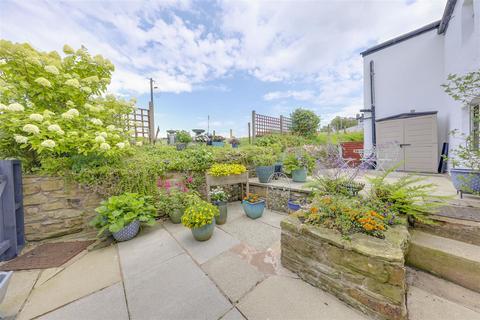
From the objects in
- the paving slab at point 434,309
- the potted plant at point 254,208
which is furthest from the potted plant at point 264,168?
the paving slab at point 434,309

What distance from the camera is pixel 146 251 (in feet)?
7.60

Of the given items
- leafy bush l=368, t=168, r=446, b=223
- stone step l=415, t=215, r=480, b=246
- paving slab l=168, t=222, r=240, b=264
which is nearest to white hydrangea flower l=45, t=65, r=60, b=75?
paving slab l=168, t=222, r=240, b=264

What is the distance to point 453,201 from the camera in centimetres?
213

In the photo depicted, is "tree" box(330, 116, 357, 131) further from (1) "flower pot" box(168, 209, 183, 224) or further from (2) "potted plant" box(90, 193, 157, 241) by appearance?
(2) "potted plant" box(90, 193, 157, 241)

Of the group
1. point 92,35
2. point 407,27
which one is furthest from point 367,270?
point 407,27

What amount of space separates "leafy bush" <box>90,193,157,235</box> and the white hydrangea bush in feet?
Result: 2.67

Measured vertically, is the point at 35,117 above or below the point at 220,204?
above

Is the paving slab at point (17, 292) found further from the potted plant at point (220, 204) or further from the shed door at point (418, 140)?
the shed door at point (418, 140)

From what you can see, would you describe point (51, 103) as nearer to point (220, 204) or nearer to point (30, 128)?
point (30, 128)

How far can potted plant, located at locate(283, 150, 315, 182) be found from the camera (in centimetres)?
392

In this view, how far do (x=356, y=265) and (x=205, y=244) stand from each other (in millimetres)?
1823

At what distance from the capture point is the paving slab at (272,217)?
2.98m

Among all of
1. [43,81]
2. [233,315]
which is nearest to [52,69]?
[43,81]

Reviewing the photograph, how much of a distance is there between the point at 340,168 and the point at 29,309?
12.8ft
